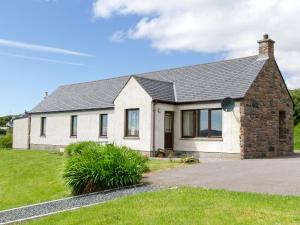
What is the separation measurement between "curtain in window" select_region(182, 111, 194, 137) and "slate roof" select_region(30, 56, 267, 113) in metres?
0.85

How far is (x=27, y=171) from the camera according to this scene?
20.4 m

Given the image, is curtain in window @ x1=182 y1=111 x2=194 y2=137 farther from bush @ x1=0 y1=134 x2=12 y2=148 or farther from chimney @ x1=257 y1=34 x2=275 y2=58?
bush @ x1=0 y1=134 x2=12 y2=148

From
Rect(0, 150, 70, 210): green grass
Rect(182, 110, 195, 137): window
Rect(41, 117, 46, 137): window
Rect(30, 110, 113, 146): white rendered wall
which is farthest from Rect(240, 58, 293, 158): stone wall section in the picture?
Rect(41, 117, 46, 137): window

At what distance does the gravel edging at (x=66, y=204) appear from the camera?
1066cm

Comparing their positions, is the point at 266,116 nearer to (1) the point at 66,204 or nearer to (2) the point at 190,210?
(1) the point at 66,204

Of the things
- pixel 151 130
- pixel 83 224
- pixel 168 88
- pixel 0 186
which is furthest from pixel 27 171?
pixel 83 224

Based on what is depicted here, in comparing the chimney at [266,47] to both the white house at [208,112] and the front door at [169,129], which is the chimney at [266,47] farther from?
the front door at [169,129]

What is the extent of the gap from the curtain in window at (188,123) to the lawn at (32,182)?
227 inches

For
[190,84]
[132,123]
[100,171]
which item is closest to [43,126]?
[132,123]

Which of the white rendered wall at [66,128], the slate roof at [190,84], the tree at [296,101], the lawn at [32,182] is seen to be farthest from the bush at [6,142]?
the tree at [296,101]

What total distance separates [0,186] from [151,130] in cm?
906

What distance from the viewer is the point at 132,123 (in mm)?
25312

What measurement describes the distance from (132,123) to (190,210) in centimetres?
1631

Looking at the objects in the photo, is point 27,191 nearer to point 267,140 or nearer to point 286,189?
point 286,189
